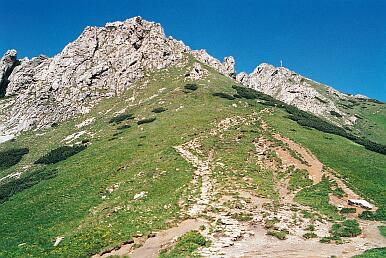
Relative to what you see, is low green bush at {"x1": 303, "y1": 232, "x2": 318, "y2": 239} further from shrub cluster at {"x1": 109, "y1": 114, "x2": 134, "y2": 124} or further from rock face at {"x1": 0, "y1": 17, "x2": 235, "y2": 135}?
rock face at {"x1": 0, "y1": 17, "x2": 235, "y2": 135}

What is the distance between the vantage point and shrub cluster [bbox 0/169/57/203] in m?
45.9

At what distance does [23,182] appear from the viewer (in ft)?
164

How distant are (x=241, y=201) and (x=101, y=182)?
55.2 feet

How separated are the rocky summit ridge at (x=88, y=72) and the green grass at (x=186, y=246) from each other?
223ft

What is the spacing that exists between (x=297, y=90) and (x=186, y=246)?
12223 centimetres

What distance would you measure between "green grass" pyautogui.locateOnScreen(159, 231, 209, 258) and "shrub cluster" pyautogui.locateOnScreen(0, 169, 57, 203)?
27.4 m

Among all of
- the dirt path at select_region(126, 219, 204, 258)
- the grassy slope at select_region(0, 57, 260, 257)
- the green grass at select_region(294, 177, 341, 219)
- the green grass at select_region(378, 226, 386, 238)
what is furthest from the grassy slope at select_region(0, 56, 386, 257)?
the green grass at select_region(378, 226, 386, 238)

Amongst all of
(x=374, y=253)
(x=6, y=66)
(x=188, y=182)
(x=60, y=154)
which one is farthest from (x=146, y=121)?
(x=6, y=66)

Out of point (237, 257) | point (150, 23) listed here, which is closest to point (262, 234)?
point (237, 257)

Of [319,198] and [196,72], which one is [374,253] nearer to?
[319,198]

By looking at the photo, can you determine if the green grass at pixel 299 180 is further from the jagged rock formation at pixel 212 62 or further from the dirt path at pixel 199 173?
the jagged rock formation at pixel 212 62

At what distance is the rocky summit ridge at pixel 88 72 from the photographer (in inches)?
3595

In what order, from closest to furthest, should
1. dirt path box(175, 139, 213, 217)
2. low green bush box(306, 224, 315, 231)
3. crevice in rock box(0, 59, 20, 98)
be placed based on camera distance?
low green bush box(306, 224, 315, 231) → dirt path box(175, 139, 213, 217) → crevice in rock box(0, 59, 20, 98)

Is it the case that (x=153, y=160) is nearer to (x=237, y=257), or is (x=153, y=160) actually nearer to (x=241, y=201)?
(x=241, y=201)
